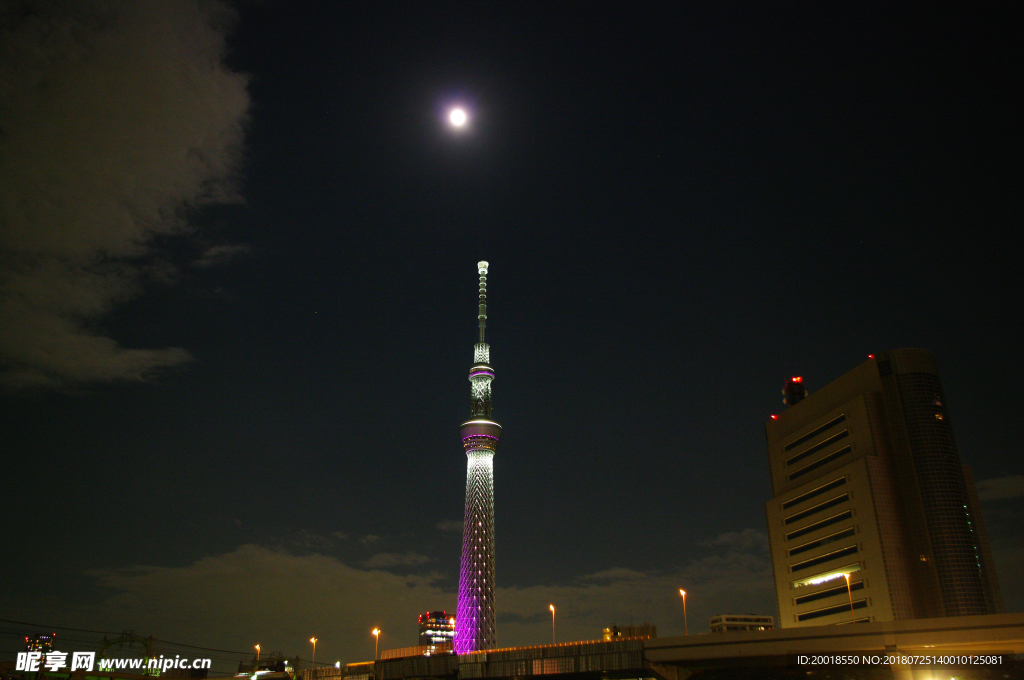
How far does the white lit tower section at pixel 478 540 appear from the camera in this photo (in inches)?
7106

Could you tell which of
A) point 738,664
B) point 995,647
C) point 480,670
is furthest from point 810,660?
point 480,670

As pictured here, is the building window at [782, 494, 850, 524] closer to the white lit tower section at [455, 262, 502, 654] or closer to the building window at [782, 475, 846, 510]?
Result: the building window at [782, 475, 846, 510]

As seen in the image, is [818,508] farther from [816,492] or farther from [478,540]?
[478,540]

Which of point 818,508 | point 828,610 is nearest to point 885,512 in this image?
point 818,508

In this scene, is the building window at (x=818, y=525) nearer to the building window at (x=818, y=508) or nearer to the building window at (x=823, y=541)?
the building window at (x=818, y=508)

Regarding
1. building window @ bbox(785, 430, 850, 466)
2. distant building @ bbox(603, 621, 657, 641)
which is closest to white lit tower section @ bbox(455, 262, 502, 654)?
distant building @ bbox(603, 621, 657, 641)

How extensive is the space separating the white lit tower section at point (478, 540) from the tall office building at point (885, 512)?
64.2 m

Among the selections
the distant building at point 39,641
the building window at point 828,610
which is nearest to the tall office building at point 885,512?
the building window at point 828,610

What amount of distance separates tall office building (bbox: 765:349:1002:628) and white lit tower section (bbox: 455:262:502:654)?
64.2m

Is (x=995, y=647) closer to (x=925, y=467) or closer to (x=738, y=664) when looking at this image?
(x=738, y=664)

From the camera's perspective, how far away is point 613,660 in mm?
90312

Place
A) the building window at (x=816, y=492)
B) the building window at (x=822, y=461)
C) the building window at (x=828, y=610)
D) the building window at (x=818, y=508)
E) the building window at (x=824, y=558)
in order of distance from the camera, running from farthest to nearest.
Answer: the building window at (x=822, y=461) < the building window at (x=816, y=492) < the building window at (x=818, y=508) < the building window at (x=824, y=558) < the building window at (x=828, y=610)

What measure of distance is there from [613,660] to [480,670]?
2463cm

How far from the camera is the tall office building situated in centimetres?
12888
